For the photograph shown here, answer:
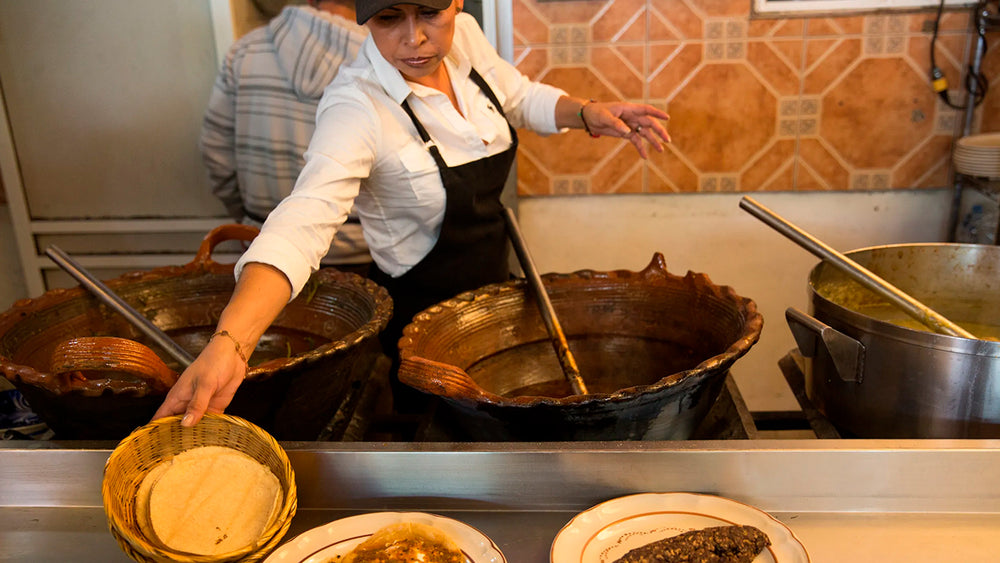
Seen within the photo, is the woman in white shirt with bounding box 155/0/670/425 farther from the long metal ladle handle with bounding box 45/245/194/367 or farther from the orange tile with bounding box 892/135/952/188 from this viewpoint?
the orange tile with bounding box 892/135/952/188

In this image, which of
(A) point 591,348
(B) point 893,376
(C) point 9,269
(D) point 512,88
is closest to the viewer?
(B) point 893,376

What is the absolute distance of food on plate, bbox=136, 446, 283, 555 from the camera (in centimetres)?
100

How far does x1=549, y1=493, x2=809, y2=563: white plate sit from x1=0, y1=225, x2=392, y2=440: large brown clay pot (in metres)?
0.48

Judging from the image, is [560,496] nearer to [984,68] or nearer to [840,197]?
[840,197]

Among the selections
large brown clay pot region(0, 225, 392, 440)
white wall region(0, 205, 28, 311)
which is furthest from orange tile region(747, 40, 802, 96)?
white wall region(0, 205, 28, 311)

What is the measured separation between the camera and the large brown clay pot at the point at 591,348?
1165 mm

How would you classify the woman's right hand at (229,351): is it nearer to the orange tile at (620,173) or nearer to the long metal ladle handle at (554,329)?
the long metal ladle handle at (554,329)

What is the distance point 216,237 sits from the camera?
1772 millimetres

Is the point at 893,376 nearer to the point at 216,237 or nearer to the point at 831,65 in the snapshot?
the point at 216,237

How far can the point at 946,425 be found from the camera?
47.6 inches

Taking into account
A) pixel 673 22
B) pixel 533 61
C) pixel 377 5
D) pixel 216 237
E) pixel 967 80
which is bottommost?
pixel 216 237

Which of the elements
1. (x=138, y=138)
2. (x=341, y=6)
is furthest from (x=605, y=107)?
(x=138, y=138)

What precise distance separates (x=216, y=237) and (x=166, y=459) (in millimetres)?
812

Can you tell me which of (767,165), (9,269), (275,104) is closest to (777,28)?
(767,165)
